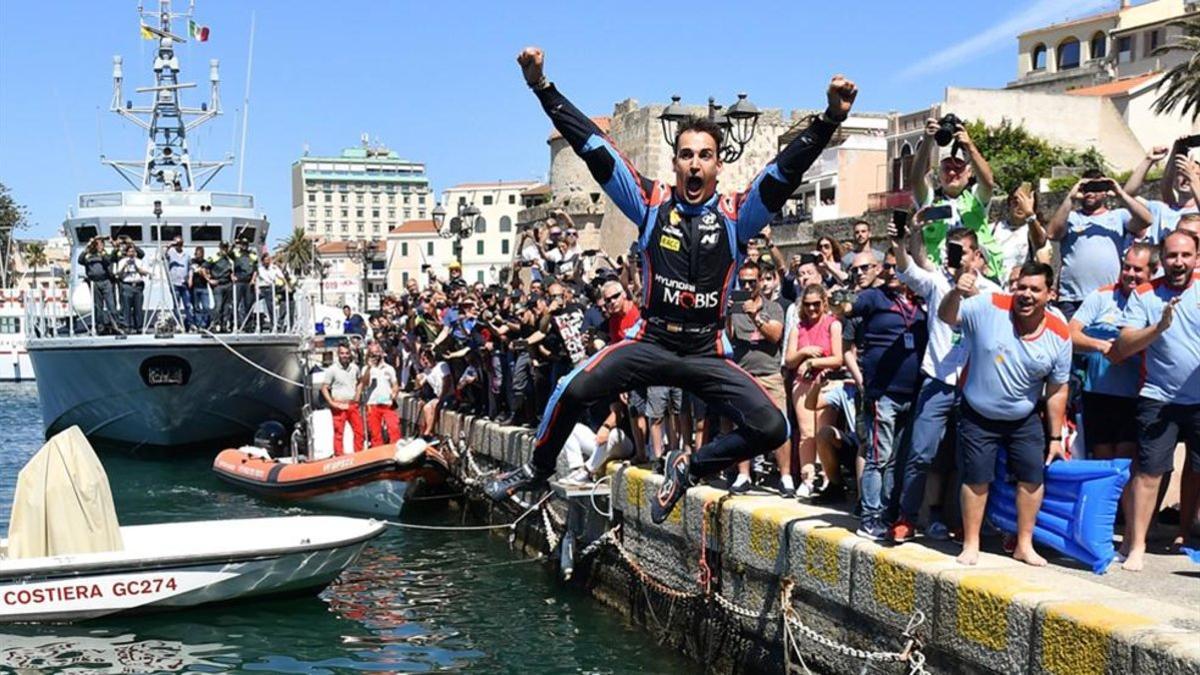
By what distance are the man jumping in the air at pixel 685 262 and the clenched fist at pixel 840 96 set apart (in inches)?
14.4

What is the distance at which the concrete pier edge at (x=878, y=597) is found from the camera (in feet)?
17.0

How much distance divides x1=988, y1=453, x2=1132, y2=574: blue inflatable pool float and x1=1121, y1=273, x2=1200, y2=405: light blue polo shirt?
45cm

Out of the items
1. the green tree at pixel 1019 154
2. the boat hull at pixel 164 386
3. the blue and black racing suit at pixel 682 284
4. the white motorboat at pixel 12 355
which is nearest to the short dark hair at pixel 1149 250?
the blue and black racing suit at pixel 682 284

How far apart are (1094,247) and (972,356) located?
178 cm

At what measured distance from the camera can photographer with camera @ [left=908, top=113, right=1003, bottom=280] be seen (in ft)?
23.5

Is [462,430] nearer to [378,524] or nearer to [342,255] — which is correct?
[378,524]

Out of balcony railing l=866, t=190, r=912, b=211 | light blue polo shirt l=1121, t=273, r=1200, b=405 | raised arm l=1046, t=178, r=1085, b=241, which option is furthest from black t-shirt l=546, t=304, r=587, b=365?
balcony railing l=866, t=190, r=912, b=211

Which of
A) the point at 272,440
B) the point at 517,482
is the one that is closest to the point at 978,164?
the point at 517,482

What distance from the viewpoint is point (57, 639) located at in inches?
403

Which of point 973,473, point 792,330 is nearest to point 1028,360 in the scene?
point 973,473

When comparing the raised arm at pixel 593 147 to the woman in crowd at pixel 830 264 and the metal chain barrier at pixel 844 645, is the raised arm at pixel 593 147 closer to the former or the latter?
the metal chain barrier at pixel 844 645

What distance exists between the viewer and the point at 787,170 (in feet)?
19.9

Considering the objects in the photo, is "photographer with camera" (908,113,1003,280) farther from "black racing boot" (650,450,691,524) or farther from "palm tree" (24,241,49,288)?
"palm tree" (24,241,49,288)

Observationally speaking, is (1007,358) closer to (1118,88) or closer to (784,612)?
(784,612)
